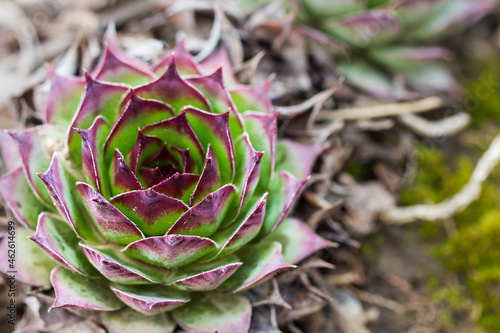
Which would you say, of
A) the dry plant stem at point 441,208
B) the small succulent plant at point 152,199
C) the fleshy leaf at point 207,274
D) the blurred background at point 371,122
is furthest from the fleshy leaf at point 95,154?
the dry plant stem at point 441,208

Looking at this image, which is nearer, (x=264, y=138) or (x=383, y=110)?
(x=264, y=138)

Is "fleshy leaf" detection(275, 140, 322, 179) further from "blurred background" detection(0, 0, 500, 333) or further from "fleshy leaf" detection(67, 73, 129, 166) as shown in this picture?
"fleshy leaf" detection(67, 73, 129, 166)

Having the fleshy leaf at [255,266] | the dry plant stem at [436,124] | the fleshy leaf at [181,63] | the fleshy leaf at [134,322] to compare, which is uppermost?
the fleshy leaf at [181,63]

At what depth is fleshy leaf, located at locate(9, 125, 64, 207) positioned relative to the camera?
95 centimetres

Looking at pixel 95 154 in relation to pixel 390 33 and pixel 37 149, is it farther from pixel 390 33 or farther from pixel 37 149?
pixel 390 33

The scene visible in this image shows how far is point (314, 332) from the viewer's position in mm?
1266

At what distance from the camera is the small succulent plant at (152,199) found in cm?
87

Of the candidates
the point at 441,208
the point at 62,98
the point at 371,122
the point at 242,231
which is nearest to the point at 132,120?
the point at 62,98

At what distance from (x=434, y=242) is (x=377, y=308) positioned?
281 mm

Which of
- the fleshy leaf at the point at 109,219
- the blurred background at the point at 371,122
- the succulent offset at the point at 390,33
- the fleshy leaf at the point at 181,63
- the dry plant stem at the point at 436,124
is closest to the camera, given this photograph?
the fleshy leaf at the point at 109,219

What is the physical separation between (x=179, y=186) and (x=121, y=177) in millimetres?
104

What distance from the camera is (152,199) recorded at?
33.2 inches

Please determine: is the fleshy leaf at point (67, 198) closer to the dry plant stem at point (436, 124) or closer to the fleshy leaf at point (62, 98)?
the fleshy leaf at point (62, 98)

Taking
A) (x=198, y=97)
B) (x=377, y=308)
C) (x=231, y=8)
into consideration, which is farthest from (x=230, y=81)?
(x=377, y=308)
